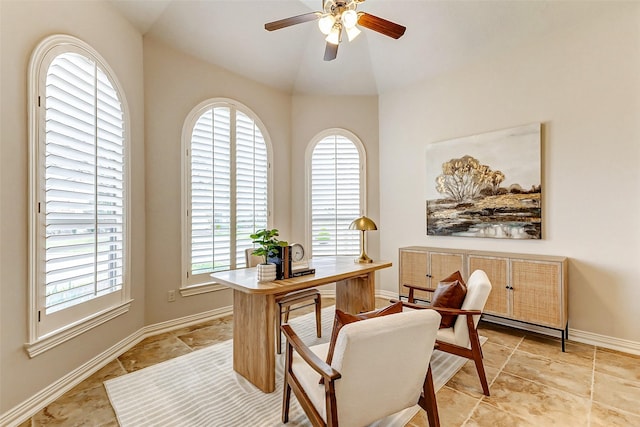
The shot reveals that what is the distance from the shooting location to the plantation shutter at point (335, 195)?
4.66m

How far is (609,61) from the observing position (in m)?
2.86

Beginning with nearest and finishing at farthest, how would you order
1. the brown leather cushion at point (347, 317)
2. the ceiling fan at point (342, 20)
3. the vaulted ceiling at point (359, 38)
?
the brown leather cushion at point (347, 317) < the ceiling fan at point (342, 20) < the vaulted ceiling at point (359, 38)

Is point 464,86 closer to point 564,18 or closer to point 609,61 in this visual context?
point 564,18

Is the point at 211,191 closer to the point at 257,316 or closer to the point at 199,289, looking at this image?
the point at 199,289

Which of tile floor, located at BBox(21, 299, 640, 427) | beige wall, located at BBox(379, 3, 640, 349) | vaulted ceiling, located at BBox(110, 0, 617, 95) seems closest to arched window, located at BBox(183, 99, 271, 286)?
vaulted ceiling, located at BBox(110, 0, 617, 95)

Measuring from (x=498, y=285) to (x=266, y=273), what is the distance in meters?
2.46

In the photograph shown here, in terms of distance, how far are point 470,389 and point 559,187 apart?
7.45ft

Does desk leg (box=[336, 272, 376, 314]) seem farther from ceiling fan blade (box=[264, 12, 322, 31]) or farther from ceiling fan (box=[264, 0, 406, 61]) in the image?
ceiling fan blade (box=[264, 12, 322, 31])

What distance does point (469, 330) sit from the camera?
2150 millimetres

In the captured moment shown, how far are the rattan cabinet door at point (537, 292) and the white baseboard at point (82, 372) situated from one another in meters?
3.49

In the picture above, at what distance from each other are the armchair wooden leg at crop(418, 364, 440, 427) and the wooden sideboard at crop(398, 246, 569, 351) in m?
1.96

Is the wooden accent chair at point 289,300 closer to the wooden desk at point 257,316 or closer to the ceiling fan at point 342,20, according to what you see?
the wooden desk at point 257,316

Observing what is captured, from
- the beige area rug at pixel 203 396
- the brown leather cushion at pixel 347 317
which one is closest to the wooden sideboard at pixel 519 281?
the beige area rug at pixel 203 396

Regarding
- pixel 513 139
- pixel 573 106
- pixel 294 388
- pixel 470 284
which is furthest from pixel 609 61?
pixel 294 388
